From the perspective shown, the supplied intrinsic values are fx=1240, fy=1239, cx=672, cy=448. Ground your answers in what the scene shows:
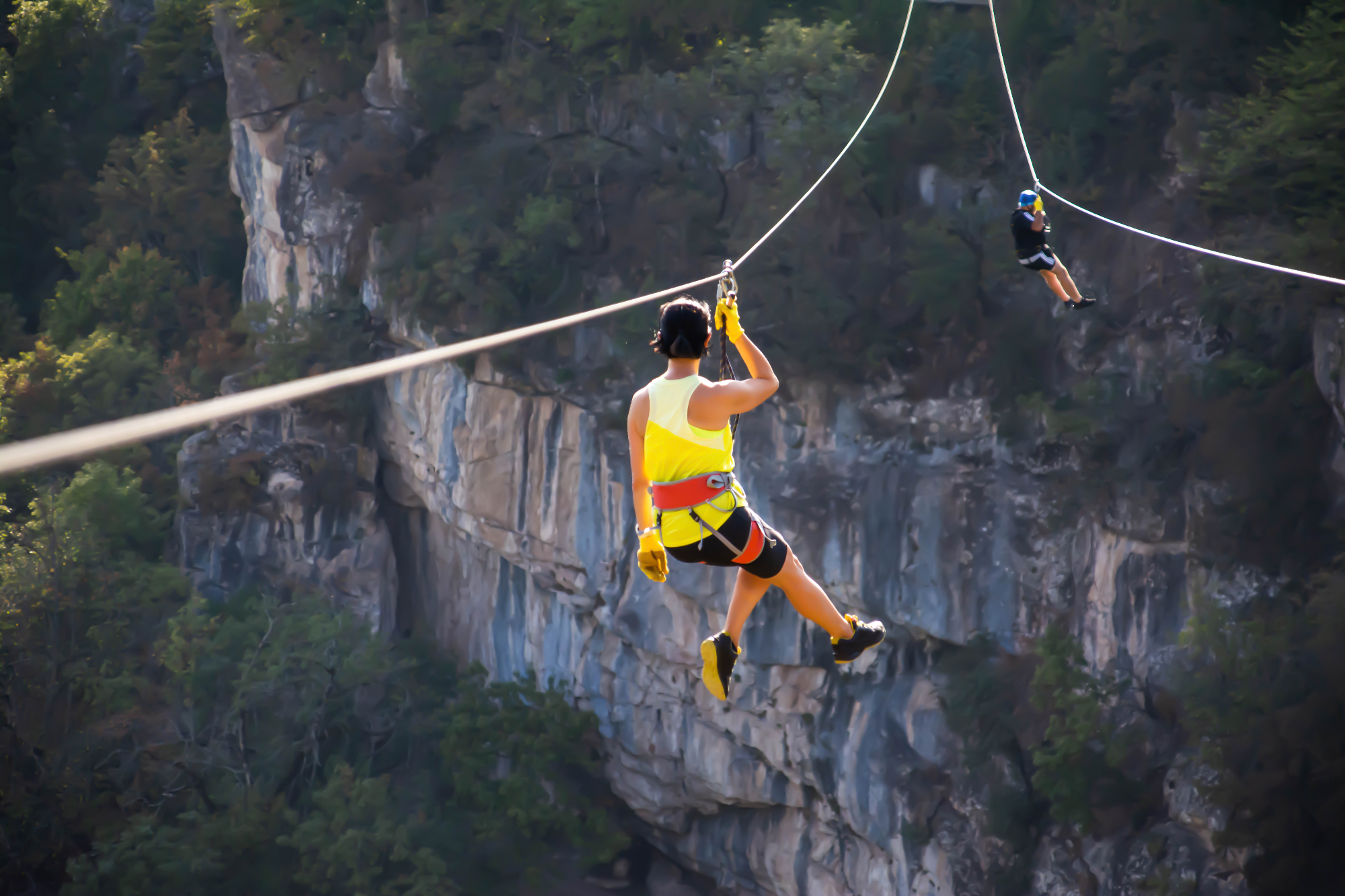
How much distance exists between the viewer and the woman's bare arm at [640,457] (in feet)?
18.4

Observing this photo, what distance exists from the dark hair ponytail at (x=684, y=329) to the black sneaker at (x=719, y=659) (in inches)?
57.8

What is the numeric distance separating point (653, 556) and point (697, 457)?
1.64 ft

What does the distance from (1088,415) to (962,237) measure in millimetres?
3252

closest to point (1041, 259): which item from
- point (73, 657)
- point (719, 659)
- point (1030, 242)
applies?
point (1030, 242)

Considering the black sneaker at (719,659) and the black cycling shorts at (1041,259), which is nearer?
the black sneaker at (719,659)

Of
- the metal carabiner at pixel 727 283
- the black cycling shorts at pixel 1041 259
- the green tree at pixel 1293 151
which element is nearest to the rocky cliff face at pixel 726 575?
the green tree at pixel 1293 151

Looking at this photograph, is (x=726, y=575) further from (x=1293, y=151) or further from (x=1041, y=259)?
(x=1293, y=151)

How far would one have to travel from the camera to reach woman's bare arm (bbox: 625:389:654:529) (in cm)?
561

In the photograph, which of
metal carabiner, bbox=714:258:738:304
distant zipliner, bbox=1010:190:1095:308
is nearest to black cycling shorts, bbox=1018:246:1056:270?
distant zipliner, bbox=1010:190:1095:308

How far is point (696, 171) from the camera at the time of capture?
782 inches

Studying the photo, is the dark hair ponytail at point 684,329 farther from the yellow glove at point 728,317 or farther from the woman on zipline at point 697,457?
the yellow glove at point 728,317

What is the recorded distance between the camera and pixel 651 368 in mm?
19922

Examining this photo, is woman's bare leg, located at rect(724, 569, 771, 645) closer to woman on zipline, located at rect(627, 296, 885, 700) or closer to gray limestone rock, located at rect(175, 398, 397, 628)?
woman on zipline, located at rect(627, 296, 885, 700)

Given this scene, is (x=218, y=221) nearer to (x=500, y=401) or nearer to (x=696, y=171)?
(x=500, y=401)
